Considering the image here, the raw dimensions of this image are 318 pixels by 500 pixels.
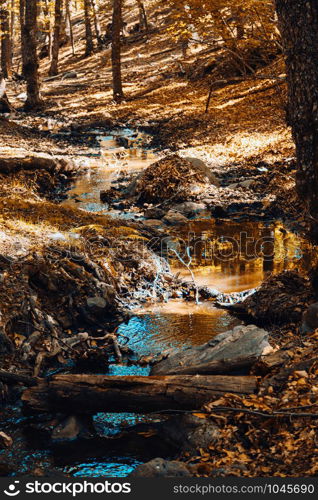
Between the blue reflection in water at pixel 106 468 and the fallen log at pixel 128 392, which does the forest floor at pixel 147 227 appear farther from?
the blue reflection in water at pixel 106 468

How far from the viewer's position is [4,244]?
8.13 metres

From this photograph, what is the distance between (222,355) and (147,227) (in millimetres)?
5206

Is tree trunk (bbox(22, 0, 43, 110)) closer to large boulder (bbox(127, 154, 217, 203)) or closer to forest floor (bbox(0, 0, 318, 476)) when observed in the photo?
forest floor (bbox(0, 0, 318, 476))

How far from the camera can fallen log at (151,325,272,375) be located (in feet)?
18.4

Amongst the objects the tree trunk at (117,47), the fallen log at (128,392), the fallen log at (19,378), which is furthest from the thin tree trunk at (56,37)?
the fallen log at (128,392)

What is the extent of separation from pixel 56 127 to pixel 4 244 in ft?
45.7

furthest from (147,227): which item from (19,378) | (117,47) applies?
(117,47)

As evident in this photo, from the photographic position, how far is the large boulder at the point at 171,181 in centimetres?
1307

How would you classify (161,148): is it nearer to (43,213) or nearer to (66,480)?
(43,213)

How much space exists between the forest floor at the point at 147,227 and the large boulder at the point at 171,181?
1.05m

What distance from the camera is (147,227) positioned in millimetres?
10727

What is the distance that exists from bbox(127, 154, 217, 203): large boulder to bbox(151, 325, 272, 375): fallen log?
6917 millimetres

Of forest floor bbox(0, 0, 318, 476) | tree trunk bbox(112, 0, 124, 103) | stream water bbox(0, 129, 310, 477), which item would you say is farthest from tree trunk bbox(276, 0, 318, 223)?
tree trunk bbox(112, 0, 124, 103)

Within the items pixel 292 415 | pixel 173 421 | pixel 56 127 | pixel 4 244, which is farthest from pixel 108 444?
pixel 56 127
